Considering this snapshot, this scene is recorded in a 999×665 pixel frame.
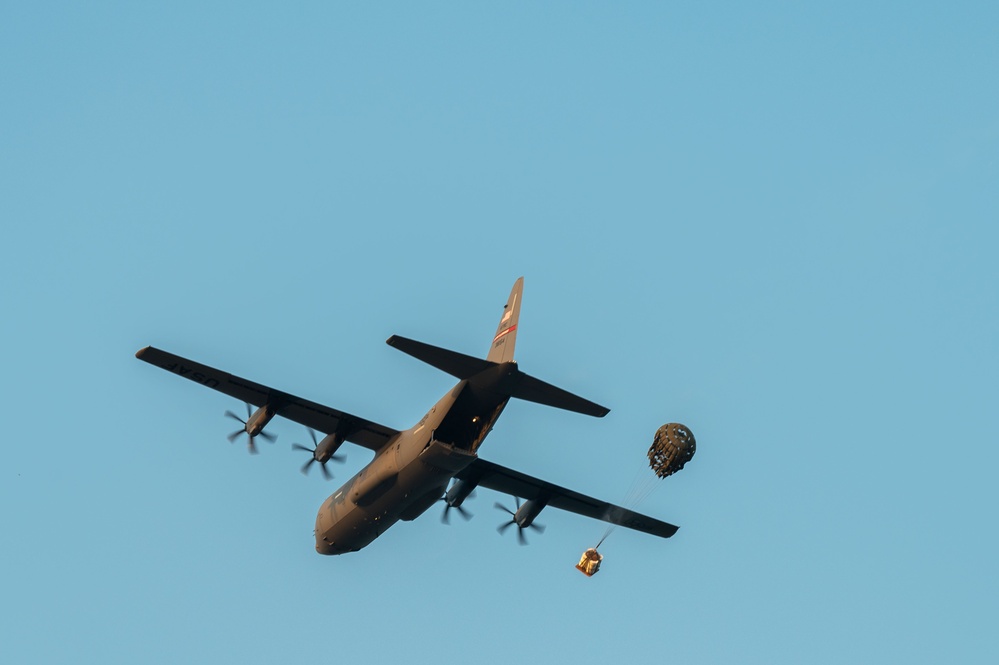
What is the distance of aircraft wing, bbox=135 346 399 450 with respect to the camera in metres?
41.4

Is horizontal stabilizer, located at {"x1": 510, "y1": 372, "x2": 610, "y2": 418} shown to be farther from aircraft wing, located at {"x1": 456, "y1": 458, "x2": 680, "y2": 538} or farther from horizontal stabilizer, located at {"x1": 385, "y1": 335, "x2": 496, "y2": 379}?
aircraft wing, located at {"x1": 456, "y1": 458, "x2": 680, "y2": 538}

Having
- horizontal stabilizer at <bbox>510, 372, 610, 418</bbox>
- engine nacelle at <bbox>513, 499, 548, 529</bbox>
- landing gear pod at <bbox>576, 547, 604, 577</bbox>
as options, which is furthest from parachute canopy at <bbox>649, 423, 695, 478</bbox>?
engine nacelle at <bbox>513, 499, 548, 529</bbox>

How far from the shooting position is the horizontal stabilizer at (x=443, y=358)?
36000 millimetres

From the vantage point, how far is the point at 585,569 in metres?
42.8

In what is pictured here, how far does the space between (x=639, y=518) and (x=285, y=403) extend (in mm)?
15400

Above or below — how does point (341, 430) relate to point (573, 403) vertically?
below

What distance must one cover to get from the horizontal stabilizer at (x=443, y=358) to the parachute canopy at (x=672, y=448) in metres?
6.02

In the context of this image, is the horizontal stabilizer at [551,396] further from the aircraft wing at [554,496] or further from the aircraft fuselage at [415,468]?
the aircraft wing at [554,496]

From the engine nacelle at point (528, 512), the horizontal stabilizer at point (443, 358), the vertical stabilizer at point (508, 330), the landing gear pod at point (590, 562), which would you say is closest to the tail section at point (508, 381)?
the horizontal stabilizer at point (443, 358)

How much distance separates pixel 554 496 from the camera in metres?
48.4

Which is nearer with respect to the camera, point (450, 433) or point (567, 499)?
point (450, 433)

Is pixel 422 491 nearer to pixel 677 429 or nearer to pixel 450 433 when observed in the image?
pixel 450 433

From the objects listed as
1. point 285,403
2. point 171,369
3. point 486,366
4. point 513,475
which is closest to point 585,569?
point 513,475

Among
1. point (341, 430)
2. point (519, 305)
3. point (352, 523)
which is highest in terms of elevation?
point (519, 305)
